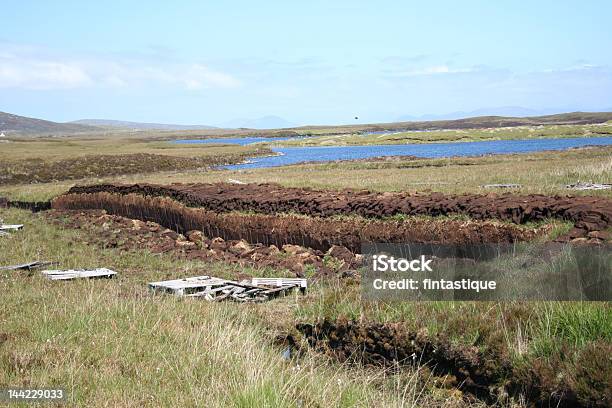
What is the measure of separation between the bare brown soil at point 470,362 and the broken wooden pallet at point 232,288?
315 cm

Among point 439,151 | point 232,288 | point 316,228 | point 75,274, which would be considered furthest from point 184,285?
point 439,151

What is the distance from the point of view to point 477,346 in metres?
7.01

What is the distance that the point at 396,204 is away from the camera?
55.6 ft

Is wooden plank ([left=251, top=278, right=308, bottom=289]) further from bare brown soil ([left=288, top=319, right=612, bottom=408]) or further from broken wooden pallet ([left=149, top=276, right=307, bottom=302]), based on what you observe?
bare brown soil ([left=288, top=319, right=612, bottom=408])

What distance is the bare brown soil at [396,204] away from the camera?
41.6ft

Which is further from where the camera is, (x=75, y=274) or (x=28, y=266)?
(x=28, y=266)

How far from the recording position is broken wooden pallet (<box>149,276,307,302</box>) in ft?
39.0

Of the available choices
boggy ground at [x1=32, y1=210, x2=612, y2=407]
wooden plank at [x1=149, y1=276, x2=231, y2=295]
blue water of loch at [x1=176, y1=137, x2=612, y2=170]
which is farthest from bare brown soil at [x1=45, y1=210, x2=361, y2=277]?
blue water of loch at [x1=176, y1=137, x2=612, y2=170]

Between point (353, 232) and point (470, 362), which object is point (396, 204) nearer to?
point (353, 232)

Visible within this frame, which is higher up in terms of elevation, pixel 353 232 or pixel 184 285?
pixel 353 232

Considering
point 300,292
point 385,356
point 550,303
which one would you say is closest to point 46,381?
point 385,356

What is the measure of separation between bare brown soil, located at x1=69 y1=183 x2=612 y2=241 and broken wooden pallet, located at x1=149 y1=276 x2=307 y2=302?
511 cm

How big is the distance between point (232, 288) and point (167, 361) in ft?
20.8

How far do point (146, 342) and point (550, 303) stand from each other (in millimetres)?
4964
